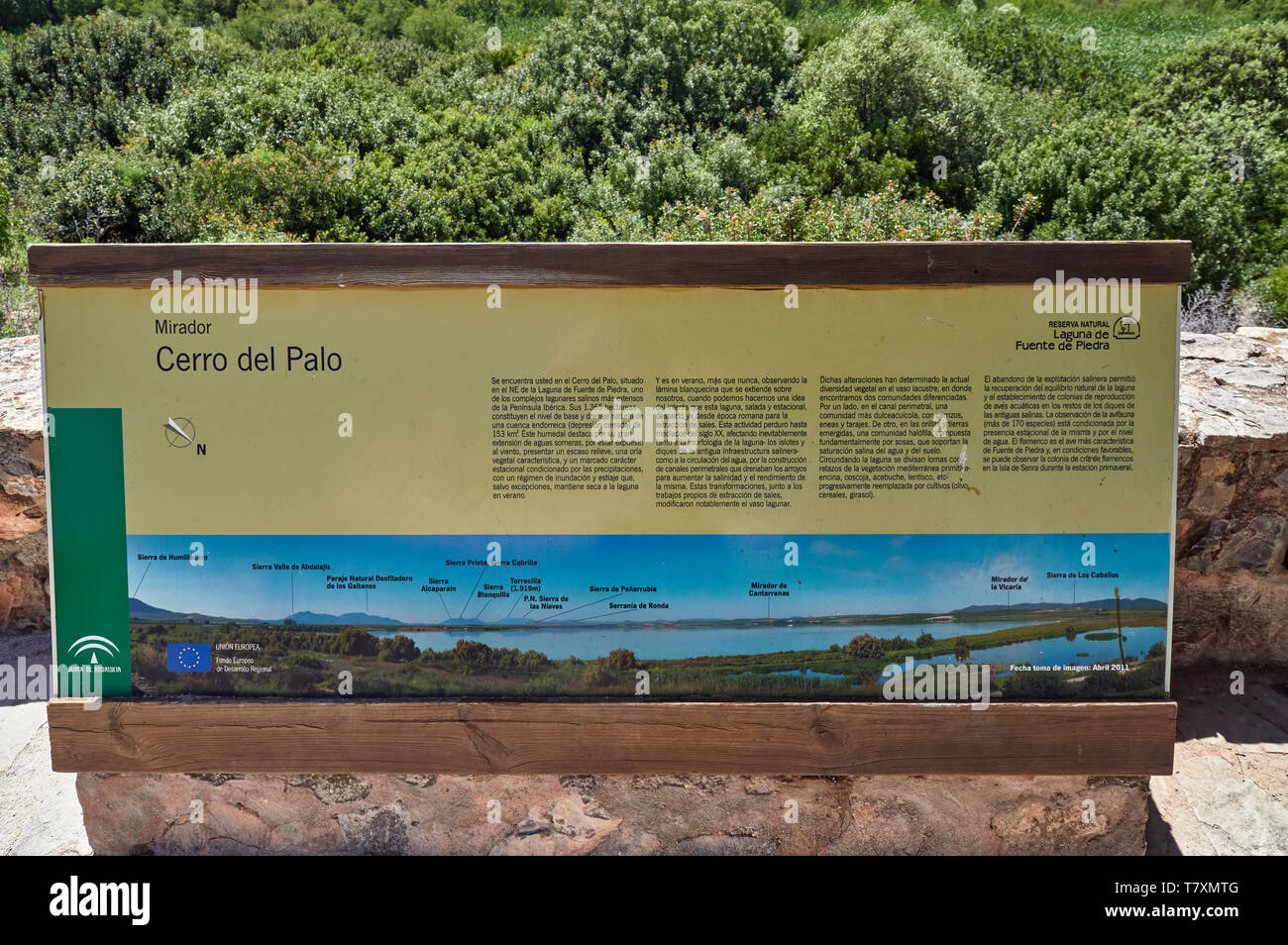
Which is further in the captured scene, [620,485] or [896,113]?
[896,113]

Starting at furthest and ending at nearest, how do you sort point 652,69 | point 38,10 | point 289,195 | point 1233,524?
1. point 38,10
2. point 652,69
3. point 289,195
4. point 1233,524

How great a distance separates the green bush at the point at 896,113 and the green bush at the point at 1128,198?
174 cm

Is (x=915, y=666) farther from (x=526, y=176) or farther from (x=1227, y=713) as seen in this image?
(x=526, y=176)

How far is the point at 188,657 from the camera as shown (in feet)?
9.49

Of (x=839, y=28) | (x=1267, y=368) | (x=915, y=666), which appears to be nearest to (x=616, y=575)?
(x=915, y=666)

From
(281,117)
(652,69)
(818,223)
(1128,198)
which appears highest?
(652,69)

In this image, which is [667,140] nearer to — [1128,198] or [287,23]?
[1128,198]

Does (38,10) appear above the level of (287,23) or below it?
above

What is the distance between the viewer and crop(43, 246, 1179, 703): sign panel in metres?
2.77

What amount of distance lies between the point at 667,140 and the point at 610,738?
1109cm

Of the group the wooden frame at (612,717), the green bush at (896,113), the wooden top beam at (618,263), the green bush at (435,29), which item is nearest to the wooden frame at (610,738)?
the wooden frame at (612,717)

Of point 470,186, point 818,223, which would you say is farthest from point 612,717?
point 470,186

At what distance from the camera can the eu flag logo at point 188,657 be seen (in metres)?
2.89

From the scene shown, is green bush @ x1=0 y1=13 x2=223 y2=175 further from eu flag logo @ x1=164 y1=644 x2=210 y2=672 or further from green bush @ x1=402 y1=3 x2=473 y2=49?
eu flag logo @ x1=164 y1=644 x2=210 y2=672
